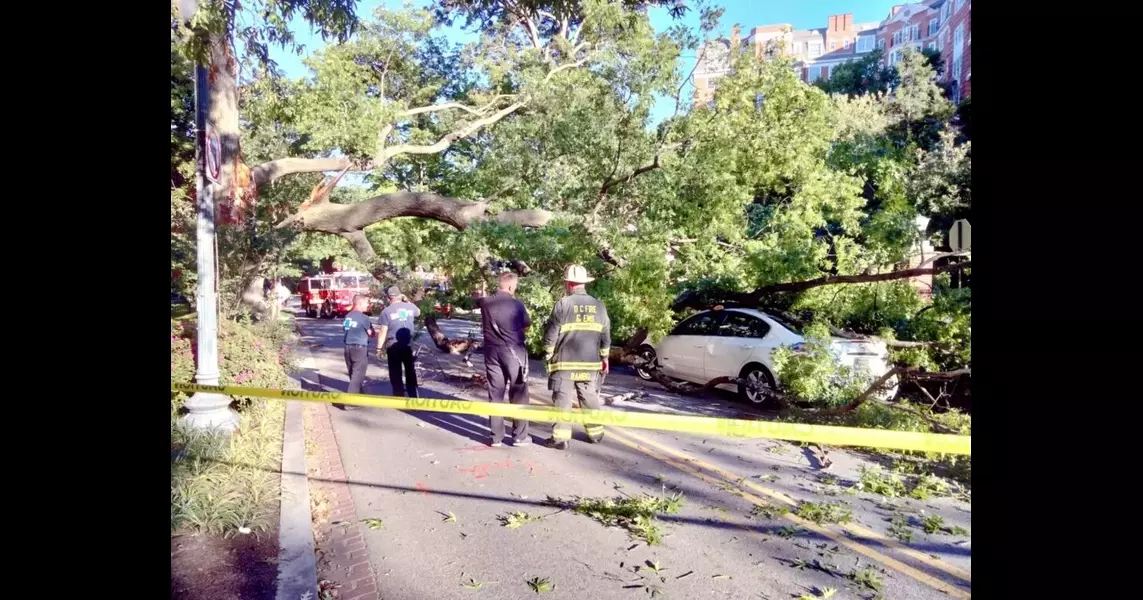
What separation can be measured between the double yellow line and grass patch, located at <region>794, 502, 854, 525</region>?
61 millimetres

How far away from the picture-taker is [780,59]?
34.8ft

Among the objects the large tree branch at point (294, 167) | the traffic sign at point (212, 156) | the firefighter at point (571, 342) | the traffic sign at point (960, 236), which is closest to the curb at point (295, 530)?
the firefighter at point (571, 342)

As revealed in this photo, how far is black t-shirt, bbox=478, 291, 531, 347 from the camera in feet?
22.3

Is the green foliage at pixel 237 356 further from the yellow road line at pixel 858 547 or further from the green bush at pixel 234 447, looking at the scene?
the yellow road line at pixel 858 547

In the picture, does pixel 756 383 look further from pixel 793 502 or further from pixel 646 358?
pixel 793 502

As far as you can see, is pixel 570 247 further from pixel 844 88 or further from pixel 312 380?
pixel 844 88

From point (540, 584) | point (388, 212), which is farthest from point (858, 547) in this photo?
point (388, 212)

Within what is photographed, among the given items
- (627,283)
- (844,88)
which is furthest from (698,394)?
(844,88)

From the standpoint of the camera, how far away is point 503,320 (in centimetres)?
682

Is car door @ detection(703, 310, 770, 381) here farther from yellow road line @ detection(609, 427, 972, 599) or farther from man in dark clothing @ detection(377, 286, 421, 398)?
man in dark clothing @ detection(377, 286, 421, 398)

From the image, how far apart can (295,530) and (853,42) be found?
85.5ft

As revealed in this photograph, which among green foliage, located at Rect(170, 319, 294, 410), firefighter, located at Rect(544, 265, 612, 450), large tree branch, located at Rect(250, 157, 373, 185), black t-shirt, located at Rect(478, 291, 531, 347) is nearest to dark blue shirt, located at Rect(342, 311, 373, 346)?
green foliage, located at Rect(170, 319, 294, 410)
